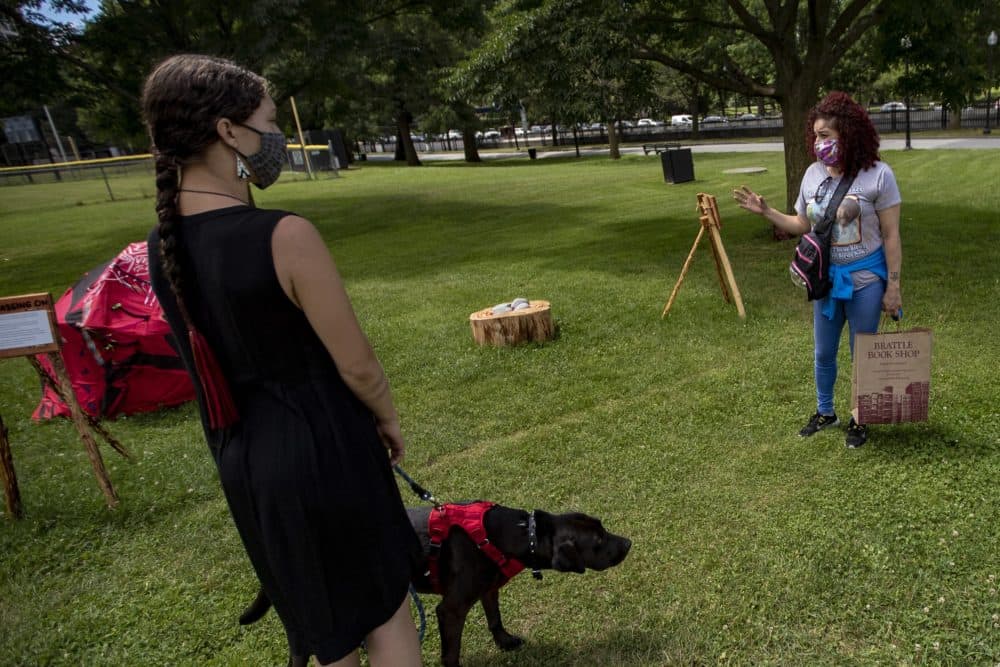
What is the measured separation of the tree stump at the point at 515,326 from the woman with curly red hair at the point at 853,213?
3.01 meters

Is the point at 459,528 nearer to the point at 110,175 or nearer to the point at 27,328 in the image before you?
the point at 27,328

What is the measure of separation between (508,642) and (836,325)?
9.35ft

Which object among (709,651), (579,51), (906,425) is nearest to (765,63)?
(579,51)

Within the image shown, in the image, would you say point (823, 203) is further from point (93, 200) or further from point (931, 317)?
point (93, 200)

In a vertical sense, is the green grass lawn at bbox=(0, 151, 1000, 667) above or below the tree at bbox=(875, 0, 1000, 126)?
below

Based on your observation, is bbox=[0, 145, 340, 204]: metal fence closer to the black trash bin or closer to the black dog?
the black trash bin

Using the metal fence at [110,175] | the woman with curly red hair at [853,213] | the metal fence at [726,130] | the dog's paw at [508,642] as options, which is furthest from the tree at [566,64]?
the metal fence at [110,175]

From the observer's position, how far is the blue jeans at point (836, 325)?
399cm

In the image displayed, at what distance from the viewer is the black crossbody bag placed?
12.6ft

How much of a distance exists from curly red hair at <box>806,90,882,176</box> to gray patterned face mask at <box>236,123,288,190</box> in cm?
324

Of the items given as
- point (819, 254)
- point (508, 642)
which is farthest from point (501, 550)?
point (819, 254)

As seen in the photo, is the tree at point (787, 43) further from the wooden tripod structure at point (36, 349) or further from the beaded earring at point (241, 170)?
the beaded earring at point (241, 170)

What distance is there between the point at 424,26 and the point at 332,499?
123 feet

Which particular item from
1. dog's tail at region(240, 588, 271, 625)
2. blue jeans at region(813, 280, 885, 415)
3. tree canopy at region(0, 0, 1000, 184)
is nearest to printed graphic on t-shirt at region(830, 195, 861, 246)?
blue jeans at region(813, 280, 885, 415)
